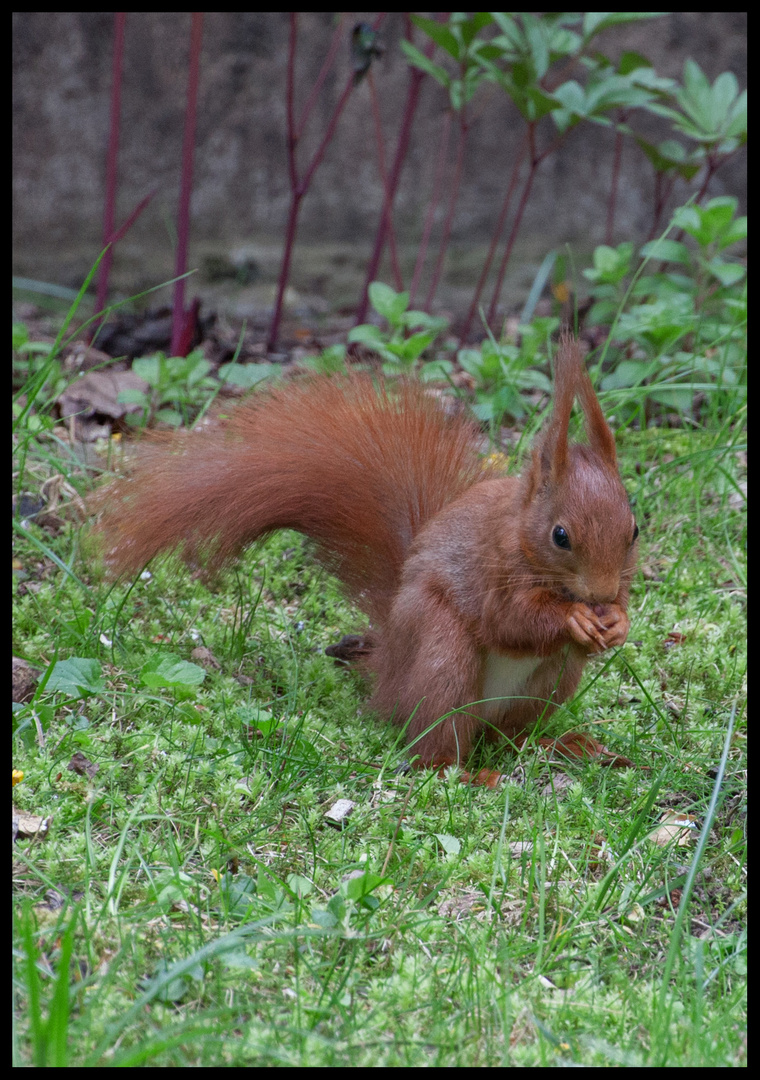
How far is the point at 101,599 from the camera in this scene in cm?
252

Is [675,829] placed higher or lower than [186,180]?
lower

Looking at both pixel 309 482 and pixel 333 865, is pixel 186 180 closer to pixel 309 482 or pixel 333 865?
pixel 309 482

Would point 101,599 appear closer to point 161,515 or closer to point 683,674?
point 161,515

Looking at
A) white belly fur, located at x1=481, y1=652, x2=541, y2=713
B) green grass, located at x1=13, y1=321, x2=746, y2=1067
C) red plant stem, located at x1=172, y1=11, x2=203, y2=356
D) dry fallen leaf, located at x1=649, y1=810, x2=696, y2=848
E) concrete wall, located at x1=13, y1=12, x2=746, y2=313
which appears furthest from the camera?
concrete wall, located at x1=13, y1=12, x2=746, y2=313

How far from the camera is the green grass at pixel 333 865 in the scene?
1.38m

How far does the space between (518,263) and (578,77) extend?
1007 millimetres

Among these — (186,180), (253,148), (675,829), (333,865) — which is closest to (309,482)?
(333,865)

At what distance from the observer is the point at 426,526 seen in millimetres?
2340

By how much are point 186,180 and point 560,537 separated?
2380 mm

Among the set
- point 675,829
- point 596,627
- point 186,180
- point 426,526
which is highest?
point 186,180

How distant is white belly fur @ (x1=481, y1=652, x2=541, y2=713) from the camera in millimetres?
2184

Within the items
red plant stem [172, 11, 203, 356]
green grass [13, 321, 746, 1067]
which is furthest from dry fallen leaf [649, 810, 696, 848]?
red plant stem [172, 11, 203, 356]

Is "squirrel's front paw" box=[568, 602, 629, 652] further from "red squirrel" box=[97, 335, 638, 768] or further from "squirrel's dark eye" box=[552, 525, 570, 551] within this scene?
"squirrel's dark eye" box=[552, 525, 570, 551]
